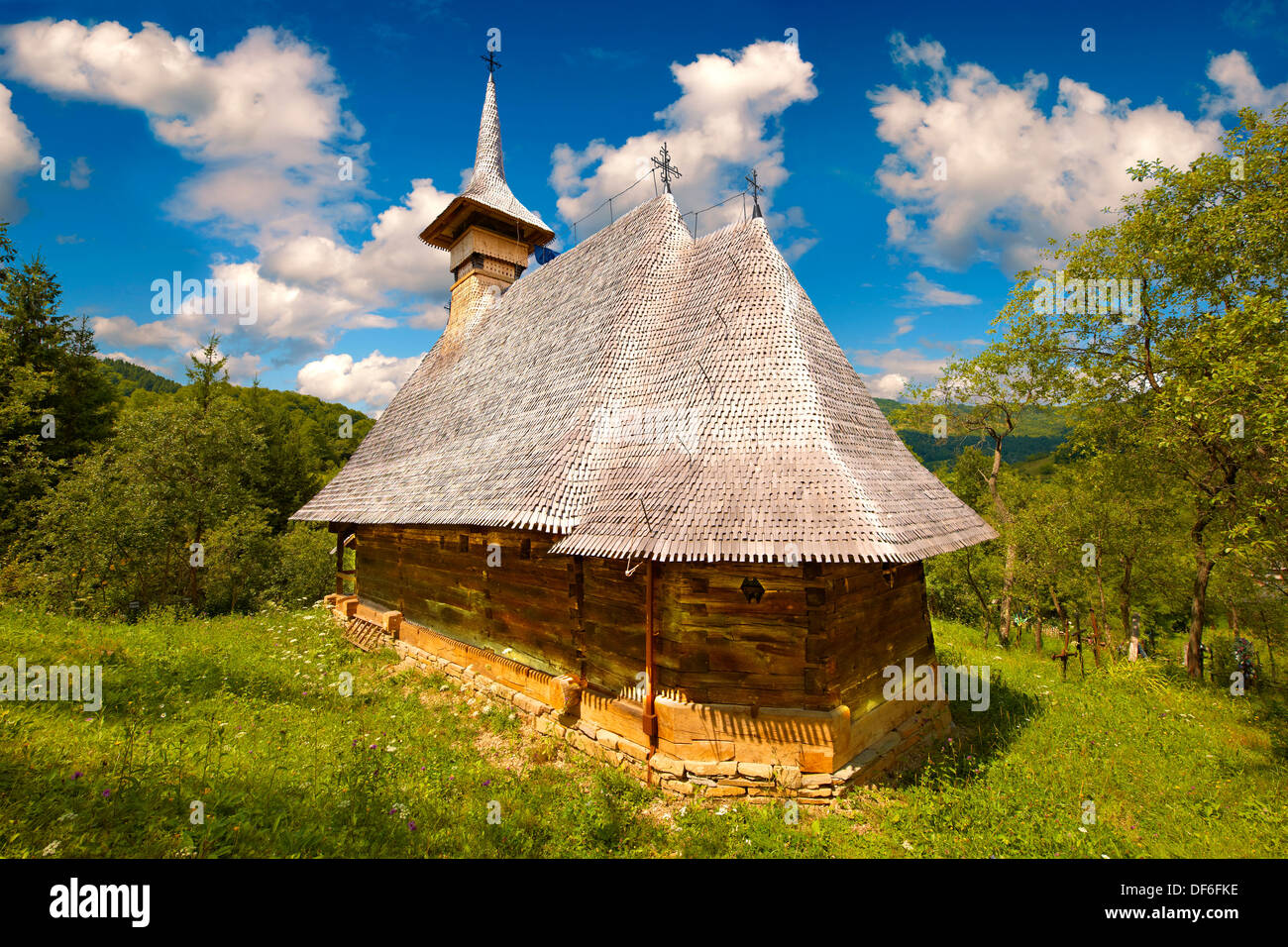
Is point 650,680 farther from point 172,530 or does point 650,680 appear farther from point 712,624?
point 172,530

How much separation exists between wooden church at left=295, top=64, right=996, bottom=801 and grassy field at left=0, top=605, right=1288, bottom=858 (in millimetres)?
680

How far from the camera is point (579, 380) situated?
988 cm

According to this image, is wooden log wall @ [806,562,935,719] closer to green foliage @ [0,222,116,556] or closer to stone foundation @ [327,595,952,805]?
stone foundation @ [327,595,952,805]

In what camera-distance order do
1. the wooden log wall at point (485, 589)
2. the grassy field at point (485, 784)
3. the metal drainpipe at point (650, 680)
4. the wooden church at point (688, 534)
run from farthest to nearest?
the wooden log wall at point (485, 589), the metal drainpipe at point (650, 680), the wooden church at point (688, 534), the grassy field at point (485, 784)

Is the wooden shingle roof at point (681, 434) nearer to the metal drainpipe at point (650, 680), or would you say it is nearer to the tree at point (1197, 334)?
the metal drainpipe at point (650, 680)

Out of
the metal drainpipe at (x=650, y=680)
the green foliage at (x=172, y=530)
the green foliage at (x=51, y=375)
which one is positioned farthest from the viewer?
the green foliage at (x=51, y=375)

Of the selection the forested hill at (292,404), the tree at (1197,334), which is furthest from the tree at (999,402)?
the forested hill at (292,404)

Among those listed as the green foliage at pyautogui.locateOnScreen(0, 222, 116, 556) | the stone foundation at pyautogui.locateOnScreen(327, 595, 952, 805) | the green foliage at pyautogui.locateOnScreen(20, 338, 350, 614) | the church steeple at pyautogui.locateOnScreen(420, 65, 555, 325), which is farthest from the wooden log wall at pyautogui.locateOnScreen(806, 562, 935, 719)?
the green foliage at pyautogui.locateOnScreen(0, 222, 116, 556)

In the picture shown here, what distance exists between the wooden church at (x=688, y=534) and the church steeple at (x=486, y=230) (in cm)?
773

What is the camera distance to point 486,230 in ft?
61.6

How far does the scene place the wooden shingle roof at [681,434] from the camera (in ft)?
21.8
